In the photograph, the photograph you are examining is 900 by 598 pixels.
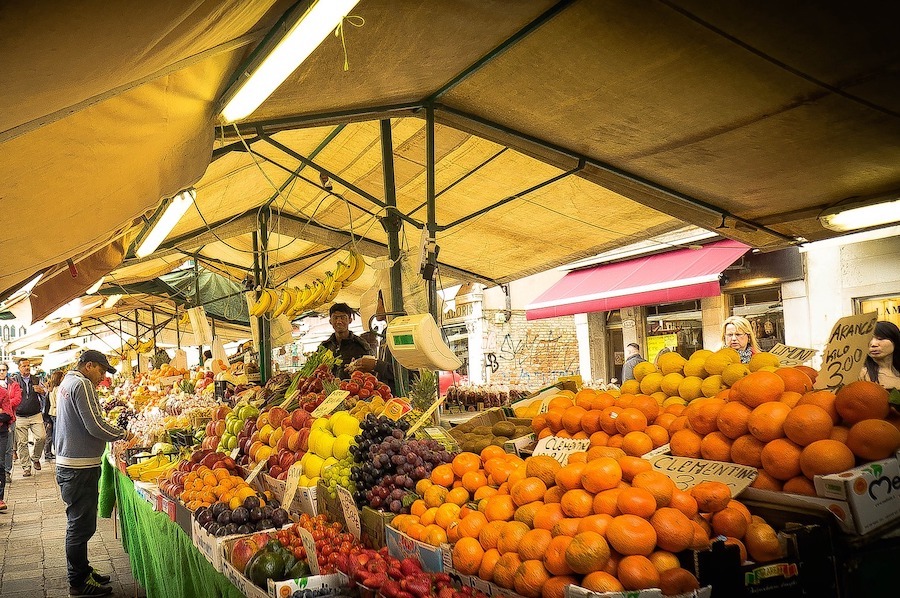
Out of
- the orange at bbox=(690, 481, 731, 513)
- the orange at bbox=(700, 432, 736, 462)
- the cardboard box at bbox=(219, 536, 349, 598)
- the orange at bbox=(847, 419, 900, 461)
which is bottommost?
the cardboard box at bbox=(219, 536, 349, 598)

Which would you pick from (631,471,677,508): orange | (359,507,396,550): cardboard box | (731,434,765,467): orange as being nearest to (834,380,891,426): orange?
(731,434,765,467): orange

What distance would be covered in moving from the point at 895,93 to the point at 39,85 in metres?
3.52

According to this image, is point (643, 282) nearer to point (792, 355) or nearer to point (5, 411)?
point (792, 355)

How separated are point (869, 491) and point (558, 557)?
0.94 meters

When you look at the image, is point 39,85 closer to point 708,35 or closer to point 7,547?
point 708,35

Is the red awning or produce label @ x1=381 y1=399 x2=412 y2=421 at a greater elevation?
the red awning

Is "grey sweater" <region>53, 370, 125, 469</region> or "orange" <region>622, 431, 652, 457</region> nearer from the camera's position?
"orange" <region>622, 431, 652, 457</region>

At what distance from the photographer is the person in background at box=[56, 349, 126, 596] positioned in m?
5.71

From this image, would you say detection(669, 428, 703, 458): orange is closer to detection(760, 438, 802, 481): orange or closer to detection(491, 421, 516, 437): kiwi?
detection(760, 438, 802, 481): orange

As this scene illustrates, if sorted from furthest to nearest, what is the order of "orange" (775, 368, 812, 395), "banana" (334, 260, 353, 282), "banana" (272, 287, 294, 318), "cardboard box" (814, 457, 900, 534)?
1. "banana" (272, 287, 294, 318)
2. "banana" (334, 260, 353, 282)
3. "orange" (775, 368, 812, 395)
4. "cardboard box" (814, 457, 900, 534)

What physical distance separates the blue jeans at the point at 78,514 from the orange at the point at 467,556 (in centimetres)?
460

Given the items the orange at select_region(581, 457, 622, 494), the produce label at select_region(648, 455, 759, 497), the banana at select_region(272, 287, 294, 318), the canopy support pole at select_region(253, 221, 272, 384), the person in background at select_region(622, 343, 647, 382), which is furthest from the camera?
the person in background at select_region(622, 343, 647, 382)

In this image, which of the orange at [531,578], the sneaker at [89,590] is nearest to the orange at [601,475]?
the orange at [531,578]

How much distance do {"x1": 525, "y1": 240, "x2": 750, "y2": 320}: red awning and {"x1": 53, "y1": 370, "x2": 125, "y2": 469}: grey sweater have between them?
675 centimetres
